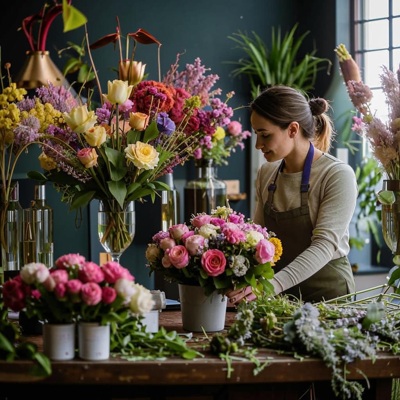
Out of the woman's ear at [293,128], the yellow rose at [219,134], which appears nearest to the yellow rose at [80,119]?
the woman's ear at [293,128]

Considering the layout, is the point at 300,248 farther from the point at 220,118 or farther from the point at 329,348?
the point at 329,348

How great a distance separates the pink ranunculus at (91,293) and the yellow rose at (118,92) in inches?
34.5

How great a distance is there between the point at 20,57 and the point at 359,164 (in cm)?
260

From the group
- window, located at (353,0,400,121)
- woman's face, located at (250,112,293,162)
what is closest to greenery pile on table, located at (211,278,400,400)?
woman's face, located at (250,112,293,162)

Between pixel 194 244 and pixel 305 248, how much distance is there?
954 mm

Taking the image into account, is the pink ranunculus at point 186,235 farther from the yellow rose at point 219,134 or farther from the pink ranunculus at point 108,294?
the yellow rose at point 219,134

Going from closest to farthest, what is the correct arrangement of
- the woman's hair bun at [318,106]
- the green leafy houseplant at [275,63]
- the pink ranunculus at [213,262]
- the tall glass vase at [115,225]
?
the pink ranunculus at [213,262]
the tall glass vase at [115,225]
the woman's hair bun at [318,106]
the green leafy houseplant at [275,63]

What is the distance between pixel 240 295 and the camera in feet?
8.45

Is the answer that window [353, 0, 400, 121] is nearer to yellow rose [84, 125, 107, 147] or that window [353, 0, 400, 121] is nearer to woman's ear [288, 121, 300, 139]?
woman's ear [288, 121, 300, 139]

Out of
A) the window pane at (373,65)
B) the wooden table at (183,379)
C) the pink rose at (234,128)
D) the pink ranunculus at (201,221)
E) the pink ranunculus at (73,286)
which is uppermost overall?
the window pane at (373,65)

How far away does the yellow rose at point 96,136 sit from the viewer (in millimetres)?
2691

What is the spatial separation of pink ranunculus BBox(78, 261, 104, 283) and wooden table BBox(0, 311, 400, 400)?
0.21 metres

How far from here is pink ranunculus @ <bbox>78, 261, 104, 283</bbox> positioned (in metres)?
2.03

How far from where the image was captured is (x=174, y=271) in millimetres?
2549
